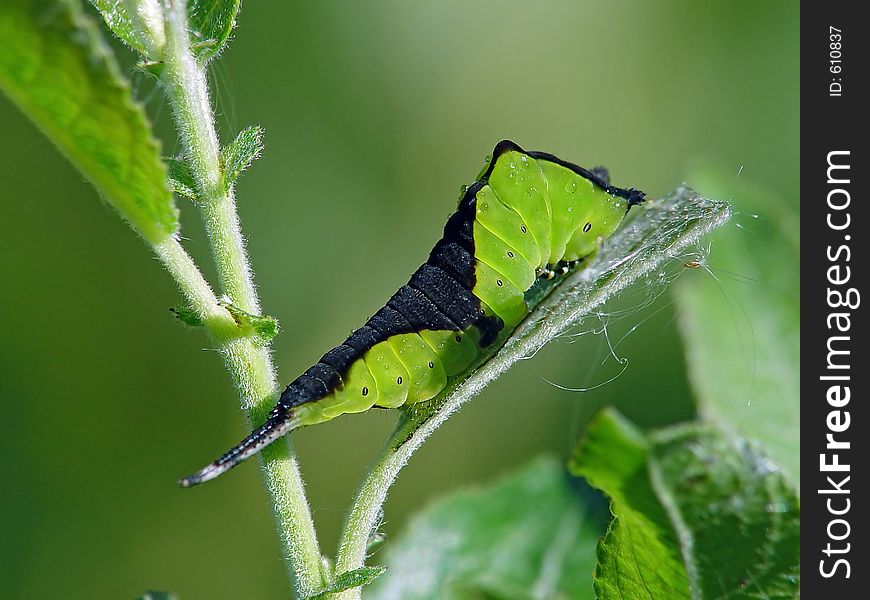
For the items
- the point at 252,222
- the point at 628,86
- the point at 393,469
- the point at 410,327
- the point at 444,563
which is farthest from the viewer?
the point at 628,86

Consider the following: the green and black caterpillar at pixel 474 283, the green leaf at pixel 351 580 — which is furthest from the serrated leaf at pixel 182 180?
the green leaf at pixel 351 580

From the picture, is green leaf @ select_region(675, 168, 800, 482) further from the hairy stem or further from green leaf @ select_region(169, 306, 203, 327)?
green leaf @ select_region(169, 306, 203, 327)

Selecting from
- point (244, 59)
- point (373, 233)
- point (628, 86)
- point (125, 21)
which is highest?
point (244, 59)

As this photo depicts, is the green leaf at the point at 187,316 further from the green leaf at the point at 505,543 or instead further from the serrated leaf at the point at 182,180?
the green leaf at the point at 505,543

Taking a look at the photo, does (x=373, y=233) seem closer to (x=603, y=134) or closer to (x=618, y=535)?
(x=603, y=134)

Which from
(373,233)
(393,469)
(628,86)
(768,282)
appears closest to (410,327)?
(393,469)

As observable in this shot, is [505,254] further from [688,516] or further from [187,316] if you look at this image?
[187,316]
